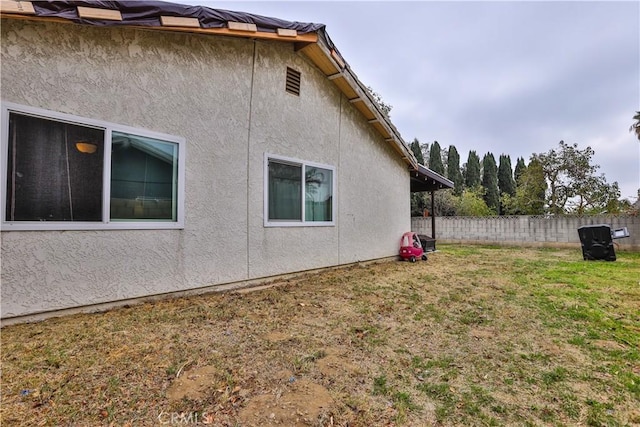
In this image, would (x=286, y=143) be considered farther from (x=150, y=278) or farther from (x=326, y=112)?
(x=150, y=278)

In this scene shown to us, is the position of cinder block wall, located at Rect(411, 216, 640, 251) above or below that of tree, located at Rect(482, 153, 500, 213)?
below

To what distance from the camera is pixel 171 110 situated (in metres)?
4.69

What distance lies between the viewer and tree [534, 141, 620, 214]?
18391 mm

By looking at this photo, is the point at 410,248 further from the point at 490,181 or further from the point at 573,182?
the point at 490,181

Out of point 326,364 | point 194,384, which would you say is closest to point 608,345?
point 326,364

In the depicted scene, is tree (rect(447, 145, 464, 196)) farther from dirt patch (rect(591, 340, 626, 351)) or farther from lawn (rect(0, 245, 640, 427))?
dirt patch (rect(591, 340, 626, 351))

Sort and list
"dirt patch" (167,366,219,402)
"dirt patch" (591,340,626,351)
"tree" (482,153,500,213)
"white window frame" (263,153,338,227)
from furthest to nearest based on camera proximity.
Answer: "tree" (482,153,500,213), "white window frame" (263,153,338,227), "dirt patch" (591,340,626,351), "dirt patch" (167,366,219,402)

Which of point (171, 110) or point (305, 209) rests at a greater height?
point (171, 110)

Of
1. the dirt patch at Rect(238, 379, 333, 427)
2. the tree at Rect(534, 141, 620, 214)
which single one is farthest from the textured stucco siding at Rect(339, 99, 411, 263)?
the tree at Rect(534, 141, 620, 214)

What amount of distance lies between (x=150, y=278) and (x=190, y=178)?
1.67 m

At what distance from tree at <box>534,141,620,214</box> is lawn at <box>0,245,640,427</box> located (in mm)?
18191

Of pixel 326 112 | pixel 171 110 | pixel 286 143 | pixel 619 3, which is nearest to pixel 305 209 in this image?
pixel 286 143

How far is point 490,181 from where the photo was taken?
32.0 m

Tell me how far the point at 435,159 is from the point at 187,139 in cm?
3065
